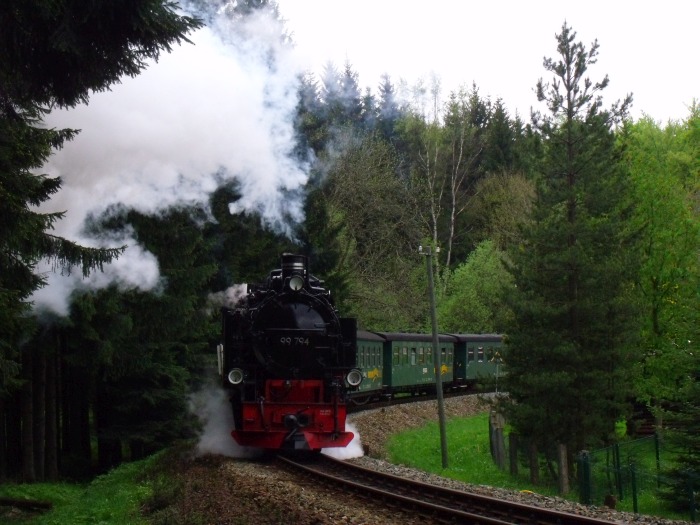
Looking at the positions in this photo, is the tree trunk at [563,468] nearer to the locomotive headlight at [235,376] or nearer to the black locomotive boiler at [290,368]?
the black locomotive boiler at [290,368]

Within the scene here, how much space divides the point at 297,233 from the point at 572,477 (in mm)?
11026

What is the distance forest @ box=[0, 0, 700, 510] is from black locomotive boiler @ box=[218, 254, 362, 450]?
2.62 m

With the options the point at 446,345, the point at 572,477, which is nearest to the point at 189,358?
the point at 572,477

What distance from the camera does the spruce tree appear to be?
811 inches

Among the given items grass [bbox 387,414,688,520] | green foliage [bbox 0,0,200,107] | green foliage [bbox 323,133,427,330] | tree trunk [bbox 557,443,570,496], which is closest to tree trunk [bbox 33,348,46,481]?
grass [bbox 387,414,688,520]

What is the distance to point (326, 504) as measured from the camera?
11.2 m

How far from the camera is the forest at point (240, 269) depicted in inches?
355

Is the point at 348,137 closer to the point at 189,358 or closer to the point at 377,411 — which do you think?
the point at 377,411

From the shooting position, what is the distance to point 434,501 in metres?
11.8

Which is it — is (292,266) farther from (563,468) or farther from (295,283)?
(563,468)

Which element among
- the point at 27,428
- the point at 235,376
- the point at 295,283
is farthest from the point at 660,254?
the point at 27,428

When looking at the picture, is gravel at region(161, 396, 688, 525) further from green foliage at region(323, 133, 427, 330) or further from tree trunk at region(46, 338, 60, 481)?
green foliage at region(323, 133, 427, 330)

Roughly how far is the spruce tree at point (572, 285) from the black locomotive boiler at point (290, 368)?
6.56 m

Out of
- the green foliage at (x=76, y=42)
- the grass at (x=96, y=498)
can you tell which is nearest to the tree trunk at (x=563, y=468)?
the grass at (x=96, y=498)
